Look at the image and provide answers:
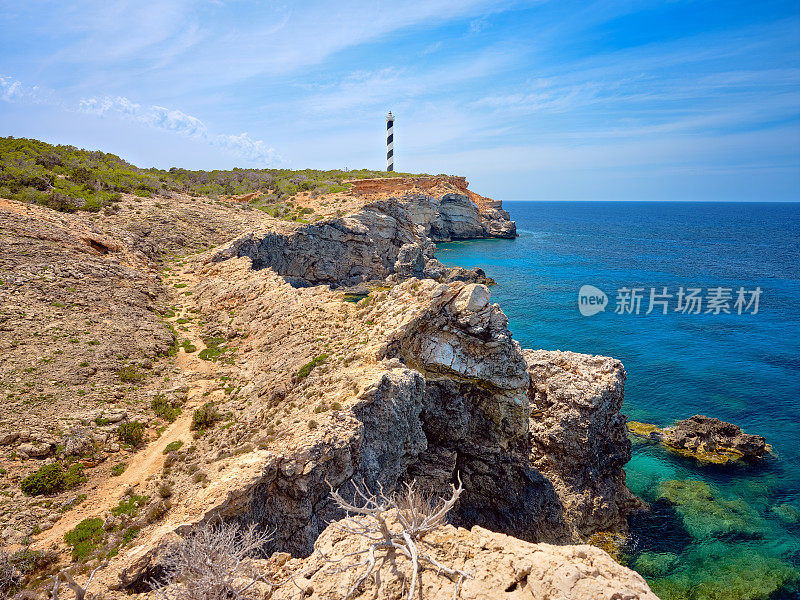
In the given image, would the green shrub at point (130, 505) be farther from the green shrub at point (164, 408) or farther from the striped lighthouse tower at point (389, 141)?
the striped lighthouse tower at point (389, 141)

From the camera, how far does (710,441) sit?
27609 millimetres

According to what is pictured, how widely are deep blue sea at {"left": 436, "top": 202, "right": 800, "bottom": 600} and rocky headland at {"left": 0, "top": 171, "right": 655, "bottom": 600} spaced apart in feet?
10.7

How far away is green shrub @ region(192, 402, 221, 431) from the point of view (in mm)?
18188

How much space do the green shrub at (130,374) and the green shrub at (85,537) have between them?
828cm

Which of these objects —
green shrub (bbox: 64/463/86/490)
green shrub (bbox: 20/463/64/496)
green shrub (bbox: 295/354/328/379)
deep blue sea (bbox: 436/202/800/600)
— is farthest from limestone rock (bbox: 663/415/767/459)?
green shrub (bbox: 20/463/64/496)

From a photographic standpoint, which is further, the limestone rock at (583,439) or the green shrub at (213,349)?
the green shrub at (213,349)

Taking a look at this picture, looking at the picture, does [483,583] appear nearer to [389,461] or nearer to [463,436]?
[389,461]

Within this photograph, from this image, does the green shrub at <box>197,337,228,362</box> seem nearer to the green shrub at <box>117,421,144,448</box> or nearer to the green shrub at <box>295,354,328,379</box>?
the green shrub at <box>117,421,144,448</box>

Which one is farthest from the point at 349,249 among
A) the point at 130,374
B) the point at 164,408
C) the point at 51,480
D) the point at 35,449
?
the point at 51,480

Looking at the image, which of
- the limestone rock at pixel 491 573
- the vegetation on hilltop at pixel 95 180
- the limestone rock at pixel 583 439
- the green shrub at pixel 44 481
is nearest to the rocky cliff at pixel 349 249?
the vegetation on hilltop at pixel 95 180

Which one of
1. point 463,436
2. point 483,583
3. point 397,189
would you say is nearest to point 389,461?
point 463,436

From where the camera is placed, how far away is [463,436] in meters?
19.4

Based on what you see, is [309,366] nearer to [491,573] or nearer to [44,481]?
[44,481]

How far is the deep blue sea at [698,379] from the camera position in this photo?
19.6 meters
